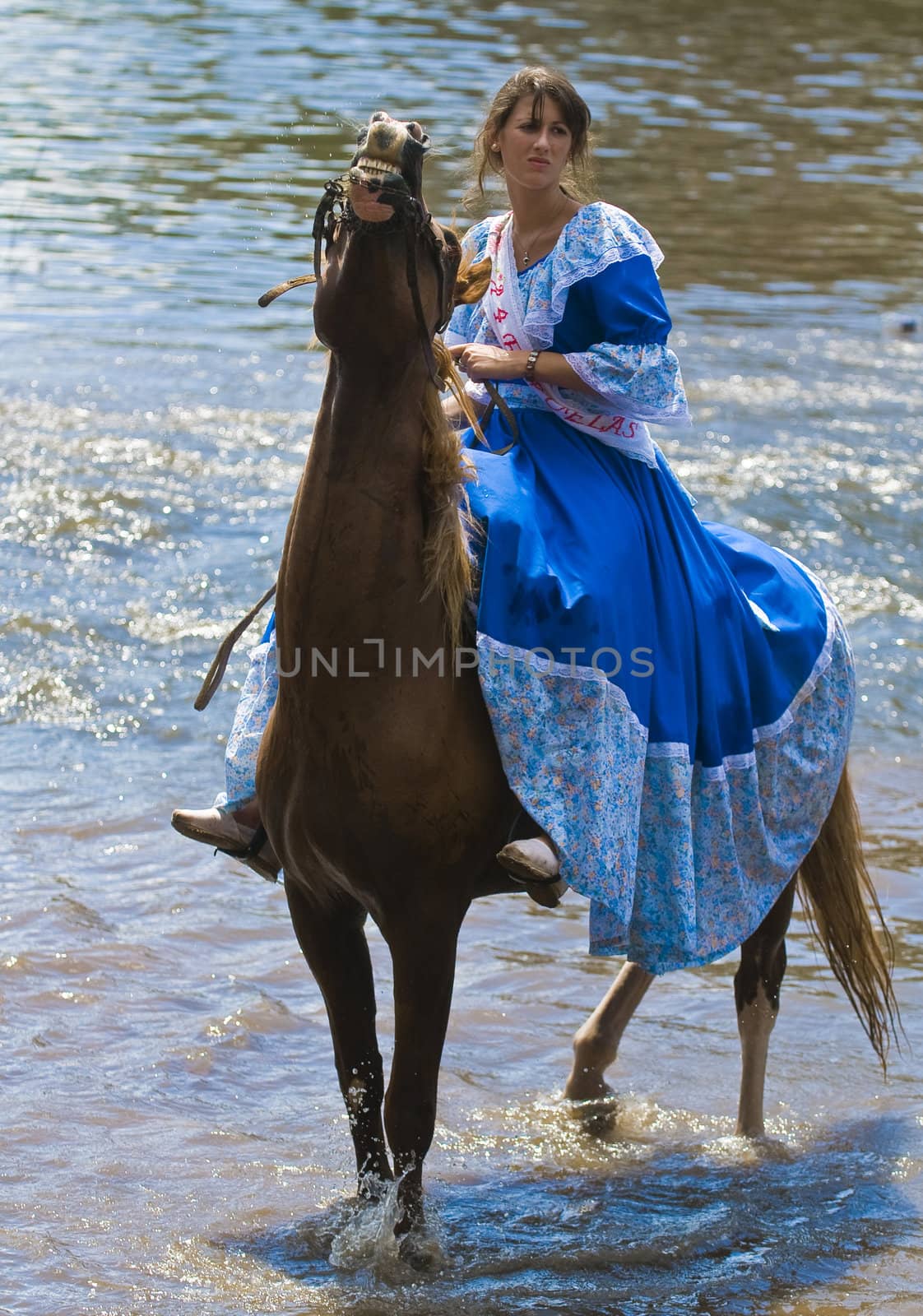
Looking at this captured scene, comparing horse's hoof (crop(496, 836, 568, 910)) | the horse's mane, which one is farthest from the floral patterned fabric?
horse's hoof (crop(496, 836, 568, 910))

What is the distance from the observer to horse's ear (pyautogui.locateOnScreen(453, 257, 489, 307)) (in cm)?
388

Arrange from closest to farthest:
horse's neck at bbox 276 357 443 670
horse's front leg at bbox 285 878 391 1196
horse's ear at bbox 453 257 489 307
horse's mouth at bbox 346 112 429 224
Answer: horse's mouth at bbox 346 112 429 224 < horse's neck at bbox 276 357 443 670 < horse's ear at bbox 453 257 489 307 < horse's front leg at bbox 285 878 391 1196

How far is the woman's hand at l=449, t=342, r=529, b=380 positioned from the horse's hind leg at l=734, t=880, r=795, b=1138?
1831 millimetres

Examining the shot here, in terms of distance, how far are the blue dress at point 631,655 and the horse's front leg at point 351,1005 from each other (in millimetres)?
551

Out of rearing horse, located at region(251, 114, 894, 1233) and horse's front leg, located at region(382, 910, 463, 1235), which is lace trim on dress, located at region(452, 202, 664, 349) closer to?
rearing horse, located at region(251, 114, 894, 1233)

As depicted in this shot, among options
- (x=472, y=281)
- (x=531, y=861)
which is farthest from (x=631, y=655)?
(x=472, y=281)

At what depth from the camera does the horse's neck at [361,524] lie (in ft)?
11.9

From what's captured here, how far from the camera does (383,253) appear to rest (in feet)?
11.2

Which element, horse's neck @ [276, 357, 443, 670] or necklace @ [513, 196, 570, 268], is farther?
necklace @ [513, 196, 570, 268]

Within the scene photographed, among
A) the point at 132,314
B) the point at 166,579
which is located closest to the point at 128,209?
the point at 132,314

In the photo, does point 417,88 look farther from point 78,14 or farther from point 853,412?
point 853,412

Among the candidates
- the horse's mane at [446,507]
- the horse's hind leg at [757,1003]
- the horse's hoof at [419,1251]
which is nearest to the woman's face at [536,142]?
the horse's mane at [446,507]

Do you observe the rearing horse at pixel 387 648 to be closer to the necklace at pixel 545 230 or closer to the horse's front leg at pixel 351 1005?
the horse's front leg at pixel 351 1005

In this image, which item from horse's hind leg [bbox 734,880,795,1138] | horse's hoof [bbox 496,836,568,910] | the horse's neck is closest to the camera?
the horse's neck
